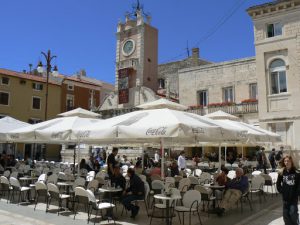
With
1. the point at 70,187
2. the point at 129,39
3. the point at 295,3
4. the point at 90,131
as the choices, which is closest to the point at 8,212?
the point at 70,187

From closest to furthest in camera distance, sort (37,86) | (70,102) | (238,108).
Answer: (238,108) < (37,86) < (70,102)

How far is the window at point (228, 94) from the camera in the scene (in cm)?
2897

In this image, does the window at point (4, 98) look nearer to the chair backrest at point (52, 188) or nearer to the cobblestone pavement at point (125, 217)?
the cobblestone pavement at point (125, 217)

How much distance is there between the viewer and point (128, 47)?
128 ft

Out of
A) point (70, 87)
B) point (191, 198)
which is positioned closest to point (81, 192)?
point (191, 198)

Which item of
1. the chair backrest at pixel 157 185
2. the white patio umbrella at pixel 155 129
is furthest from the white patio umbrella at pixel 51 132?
the chair backrest at pixel 157 185

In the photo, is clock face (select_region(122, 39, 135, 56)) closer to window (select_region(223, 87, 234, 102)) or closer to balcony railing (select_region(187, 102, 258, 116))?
window (select_region(223, 87, 234, 102))

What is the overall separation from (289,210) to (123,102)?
31501 millimetres

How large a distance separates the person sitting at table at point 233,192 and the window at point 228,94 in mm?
19960

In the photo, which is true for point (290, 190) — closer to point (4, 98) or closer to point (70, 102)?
point (4, 98)

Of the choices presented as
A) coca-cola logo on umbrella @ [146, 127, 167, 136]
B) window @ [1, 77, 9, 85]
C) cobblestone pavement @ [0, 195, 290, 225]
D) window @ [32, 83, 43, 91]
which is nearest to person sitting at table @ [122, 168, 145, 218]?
cobblestone pavement @ [0, 195, 290, 225]

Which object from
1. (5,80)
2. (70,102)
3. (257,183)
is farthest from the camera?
(70,102)

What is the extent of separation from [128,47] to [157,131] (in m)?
32.1

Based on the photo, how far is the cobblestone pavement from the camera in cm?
827
